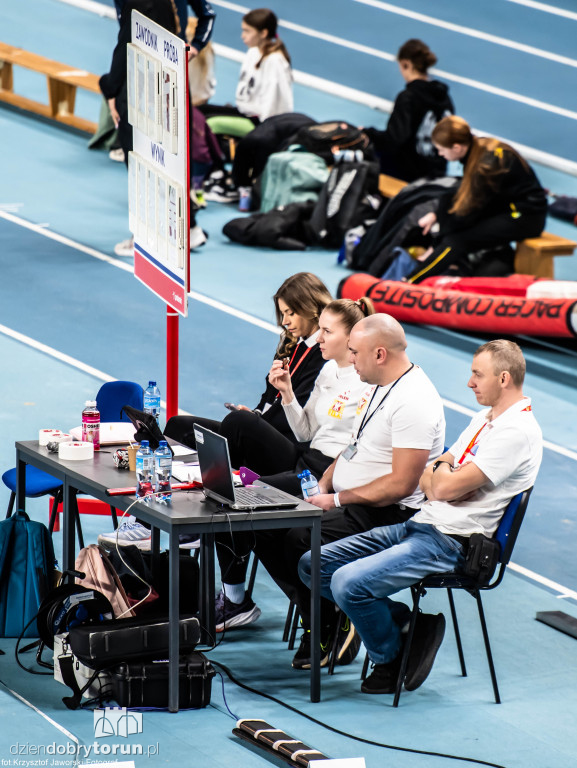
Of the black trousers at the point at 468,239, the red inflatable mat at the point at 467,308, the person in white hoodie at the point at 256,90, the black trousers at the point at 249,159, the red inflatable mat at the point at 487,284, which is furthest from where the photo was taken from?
the person in white hoodie at the point at 256,90

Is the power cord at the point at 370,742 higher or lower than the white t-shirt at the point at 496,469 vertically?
lower

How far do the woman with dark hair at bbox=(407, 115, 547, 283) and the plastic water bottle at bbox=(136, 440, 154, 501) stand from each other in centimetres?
611

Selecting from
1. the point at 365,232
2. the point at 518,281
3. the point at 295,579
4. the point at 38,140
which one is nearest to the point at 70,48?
the point at 38,140

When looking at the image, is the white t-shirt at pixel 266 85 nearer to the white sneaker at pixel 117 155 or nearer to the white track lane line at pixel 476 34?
the white sneaker at pixel 117 155

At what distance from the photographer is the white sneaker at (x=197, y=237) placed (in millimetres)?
12680

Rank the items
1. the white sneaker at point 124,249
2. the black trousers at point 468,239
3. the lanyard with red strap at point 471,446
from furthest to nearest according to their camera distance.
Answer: the white sneaker at point 124,249
the black trousers at point 468,239
the lanyard with red strap at point 471,446

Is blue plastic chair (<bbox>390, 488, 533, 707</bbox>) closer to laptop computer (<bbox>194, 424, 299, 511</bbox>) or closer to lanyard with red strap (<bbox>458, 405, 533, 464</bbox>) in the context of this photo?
lanyard with red strap (<bbox>458, 405, 533, 464</bbox>)

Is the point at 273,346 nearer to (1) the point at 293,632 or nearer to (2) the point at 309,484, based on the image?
(2) the point at 309,484

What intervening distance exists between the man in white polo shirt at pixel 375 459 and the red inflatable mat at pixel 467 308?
4.64m

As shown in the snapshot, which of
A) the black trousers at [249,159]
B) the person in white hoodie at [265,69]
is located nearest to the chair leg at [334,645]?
the black trousers at [249,159]

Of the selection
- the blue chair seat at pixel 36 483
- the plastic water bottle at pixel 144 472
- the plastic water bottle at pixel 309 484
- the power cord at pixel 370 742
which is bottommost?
the power cord at pixel 370 742

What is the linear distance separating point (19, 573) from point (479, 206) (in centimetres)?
634

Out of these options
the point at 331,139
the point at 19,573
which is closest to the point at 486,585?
the point at 19,573

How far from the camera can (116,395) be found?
23.8ft
